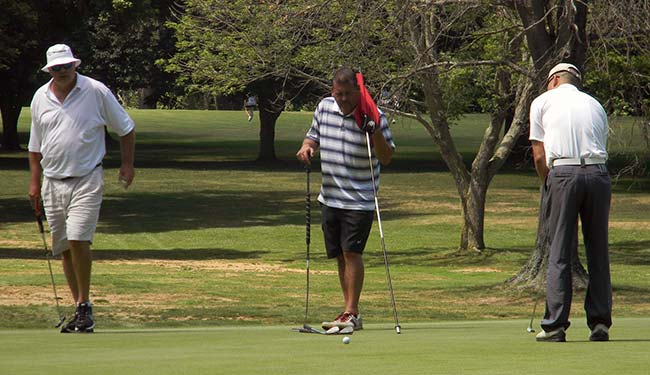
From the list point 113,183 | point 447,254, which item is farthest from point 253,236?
point 113,183

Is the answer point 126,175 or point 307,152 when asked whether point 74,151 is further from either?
point 307,152

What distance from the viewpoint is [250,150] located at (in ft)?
255

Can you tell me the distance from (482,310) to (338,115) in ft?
22.8

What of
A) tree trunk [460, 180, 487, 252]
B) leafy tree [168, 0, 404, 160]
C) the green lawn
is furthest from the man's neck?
tree trunk [460, 180, 487, 252]

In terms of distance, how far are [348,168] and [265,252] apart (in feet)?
56.3

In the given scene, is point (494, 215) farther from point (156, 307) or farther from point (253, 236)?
point (156, 307)

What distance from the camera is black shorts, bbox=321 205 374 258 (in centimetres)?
1080

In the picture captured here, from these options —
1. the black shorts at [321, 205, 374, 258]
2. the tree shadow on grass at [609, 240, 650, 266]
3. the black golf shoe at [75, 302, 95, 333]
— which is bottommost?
the tree shadow on grass at [609, 240, 650, 266]

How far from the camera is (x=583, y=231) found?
9.76m

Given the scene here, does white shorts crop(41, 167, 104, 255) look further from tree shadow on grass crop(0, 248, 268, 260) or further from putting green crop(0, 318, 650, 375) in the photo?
tree shadow on grass crop(0, 248, 268, 260)

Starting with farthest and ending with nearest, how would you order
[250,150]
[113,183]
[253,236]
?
[250,150], [113,183], [253,236]

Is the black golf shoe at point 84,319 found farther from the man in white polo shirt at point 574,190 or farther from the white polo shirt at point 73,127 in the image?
the man in white polo shirt at point 574,190

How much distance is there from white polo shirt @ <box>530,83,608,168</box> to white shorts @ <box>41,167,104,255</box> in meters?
3.29

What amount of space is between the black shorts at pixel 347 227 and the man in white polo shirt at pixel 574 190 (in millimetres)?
1539
